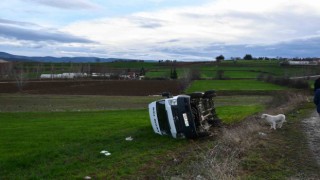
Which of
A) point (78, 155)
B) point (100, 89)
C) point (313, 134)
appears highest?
point (313, 134)

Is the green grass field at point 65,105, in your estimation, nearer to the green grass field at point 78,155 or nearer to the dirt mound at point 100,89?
the dirt mound at point 100,89

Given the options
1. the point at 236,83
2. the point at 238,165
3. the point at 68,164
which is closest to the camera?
the point at 238,165

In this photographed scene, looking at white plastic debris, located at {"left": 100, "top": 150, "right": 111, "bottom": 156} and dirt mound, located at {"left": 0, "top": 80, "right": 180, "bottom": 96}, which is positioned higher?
white plastic debris, located at {"left": 100, "top": 150, "right": 111, "bottom": 156}

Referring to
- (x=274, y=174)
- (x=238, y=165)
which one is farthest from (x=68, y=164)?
(x=274, y=174)

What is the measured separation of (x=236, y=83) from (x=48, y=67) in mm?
111937

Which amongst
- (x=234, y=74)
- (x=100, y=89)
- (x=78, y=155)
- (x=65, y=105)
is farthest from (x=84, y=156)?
(x=234, y=74)

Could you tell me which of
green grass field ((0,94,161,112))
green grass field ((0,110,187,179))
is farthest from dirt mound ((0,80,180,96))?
green grass field ((0,110,187,179))

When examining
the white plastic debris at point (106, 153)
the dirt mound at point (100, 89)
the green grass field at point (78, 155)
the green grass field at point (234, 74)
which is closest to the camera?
the green grass field at point (78, 155)

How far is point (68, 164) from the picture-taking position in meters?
11.1

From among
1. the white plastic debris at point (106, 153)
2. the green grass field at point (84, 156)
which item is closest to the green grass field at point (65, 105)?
the green grass field at point (84, 156)

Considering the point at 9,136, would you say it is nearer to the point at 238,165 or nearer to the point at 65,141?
the point at 65,141

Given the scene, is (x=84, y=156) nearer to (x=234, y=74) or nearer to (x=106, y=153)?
(x=106, y=153)

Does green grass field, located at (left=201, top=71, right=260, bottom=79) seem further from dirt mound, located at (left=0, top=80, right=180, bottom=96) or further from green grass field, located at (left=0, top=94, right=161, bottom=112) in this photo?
green grass field, located at (left=0, top=94, right=161, bottom=112)

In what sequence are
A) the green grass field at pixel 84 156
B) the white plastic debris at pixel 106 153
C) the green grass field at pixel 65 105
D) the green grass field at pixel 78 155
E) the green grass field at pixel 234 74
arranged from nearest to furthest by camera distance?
the green grass field at pixel 84 156 < the green grass field at pixel 78 155 < the white plastic debris at pixel 106 153 < the green grass field at pixel 65 105 < the green grass field at pixel 234 74
